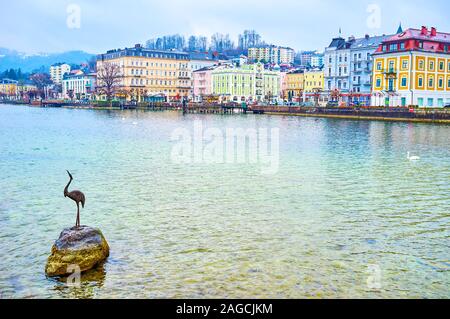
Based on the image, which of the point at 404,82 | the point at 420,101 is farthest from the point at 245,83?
the point at 420,101

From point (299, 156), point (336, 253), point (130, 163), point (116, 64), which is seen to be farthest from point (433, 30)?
point (116, 64)

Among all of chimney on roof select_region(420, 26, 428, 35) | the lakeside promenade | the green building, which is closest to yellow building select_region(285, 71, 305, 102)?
the green building

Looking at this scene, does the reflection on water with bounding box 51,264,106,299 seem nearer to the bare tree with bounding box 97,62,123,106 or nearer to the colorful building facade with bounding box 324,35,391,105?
the colorful building facade with bounding box 324,35,391,105

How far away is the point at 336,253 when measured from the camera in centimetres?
1276

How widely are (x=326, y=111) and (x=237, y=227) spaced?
255 ft

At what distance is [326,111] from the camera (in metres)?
90.4

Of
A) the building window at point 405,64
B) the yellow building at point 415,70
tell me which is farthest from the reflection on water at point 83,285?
the building window at point 405,64

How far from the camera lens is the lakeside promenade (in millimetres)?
69375

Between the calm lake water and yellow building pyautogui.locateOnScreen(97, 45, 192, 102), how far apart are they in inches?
5200

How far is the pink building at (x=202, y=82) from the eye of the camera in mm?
156125

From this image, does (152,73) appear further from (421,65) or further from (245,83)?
(421,65)

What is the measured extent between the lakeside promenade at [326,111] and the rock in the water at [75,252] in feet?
207
